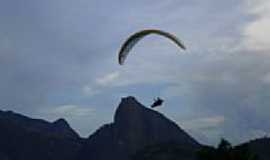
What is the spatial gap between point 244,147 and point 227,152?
181cm

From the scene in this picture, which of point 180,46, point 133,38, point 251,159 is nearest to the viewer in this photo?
point 180,46

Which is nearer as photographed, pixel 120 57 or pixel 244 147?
pixel 120 57

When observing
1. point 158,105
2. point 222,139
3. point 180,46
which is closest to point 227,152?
point 222,139

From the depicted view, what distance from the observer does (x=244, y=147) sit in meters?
57.7

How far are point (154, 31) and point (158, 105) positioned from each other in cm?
557

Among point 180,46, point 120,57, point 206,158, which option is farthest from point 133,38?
point 206,158

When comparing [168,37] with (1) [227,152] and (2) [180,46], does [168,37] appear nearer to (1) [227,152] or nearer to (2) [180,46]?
(2) [180,46]

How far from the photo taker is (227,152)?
57.6 metres

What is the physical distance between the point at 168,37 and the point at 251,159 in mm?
20964

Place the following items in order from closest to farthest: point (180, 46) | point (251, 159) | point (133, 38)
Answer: point (180, 46) → point (133, 38) → point (251, 159)

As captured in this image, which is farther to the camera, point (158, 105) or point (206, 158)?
point (206, 158)

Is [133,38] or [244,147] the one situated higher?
[133,38]

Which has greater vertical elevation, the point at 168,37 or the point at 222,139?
the point at 168,37

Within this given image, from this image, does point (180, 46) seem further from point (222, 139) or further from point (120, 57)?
point (222, 139)
